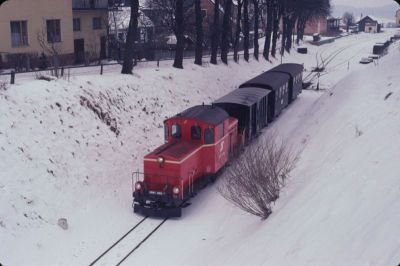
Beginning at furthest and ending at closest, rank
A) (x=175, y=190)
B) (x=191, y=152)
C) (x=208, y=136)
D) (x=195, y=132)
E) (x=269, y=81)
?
1. (x=269, y=81)
2. (x=195, y=132)
3. (x=208, y=136)
4. (x=191, y=152)
5. (x=175, y=190)

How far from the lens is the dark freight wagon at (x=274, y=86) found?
28.0 m

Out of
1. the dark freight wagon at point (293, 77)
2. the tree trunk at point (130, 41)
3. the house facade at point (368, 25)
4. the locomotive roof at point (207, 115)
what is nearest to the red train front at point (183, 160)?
the locomotive roof at point (207, 115)

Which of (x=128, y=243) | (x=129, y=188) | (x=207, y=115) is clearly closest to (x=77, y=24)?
(x=129, y=188)

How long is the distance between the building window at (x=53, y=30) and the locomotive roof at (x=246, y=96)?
17274 millimetres

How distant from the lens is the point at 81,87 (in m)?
22.1

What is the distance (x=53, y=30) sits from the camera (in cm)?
3650

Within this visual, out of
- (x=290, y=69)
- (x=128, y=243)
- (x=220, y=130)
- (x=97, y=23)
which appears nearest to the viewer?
(x=128, y=243)

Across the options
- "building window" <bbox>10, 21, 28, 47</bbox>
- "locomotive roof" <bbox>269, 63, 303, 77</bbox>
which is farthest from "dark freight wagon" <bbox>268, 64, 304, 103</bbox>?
"building window" <bbox>10, 21, 28, 47</bbox>

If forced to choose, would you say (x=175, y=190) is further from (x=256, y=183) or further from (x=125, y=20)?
(x=125, y=20)

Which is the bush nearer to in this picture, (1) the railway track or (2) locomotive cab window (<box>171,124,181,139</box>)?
(1) the railway track

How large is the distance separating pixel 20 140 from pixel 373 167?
11829 millimetres

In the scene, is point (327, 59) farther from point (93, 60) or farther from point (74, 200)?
point (74, 200)

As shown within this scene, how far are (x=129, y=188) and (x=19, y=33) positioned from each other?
62.9ft

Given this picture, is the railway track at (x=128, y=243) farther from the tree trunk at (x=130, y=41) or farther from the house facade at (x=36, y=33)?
the house facade at (x=36, y=33)
